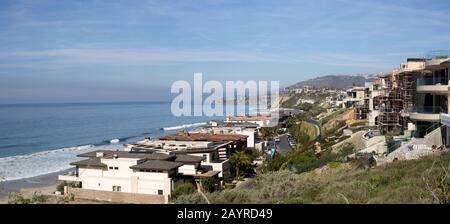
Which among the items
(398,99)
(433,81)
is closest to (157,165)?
(433,81)

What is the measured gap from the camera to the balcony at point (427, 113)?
75.6 feet

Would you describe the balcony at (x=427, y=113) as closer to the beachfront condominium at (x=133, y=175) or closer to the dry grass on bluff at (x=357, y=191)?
the dry grass on bluff at (x=357, y=191)

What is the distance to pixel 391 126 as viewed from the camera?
106 feet

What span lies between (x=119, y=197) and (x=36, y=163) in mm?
25983

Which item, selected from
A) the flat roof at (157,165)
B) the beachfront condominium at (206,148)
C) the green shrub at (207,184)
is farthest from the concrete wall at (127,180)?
the beachfront condominium at (206,148)

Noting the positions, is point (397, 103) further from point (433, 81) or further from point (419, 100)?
point (433, 81)

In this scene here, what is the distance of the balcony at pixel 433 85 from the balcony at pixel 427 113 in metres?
0.94

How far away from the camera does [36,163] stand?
4831 cm

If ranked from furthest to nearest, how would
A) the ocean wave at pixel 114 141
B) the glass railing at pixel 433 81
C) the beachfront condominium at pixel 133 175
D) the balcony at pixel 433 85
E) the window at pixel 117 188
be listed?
the ocean wave at pixel 114 141, the window at pixel 117 188, the beachfront condominium at pixel 133 175, the glass railing at pixel 433 81, the balcony at pixel 433 85

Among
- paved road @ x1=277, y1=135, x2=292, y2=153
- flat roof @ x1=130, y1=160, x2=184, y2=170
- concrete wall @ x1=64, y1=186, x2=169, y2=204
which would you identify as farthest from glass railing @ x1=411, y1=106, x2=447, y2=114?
paved road @ x1=277, y1=135, x2=292, y2=153

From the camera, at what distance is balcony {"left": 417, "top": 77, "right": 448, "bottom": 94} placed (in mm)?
22416

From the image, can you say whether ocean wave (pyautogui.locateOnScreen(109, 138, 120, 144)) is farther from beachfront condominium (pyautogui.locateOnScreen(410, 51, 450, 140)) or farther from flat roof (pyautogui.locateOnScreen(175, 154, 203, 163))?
beachfront condominium (pyautogui.locateOnScreen(410, 51, 450, 140))
